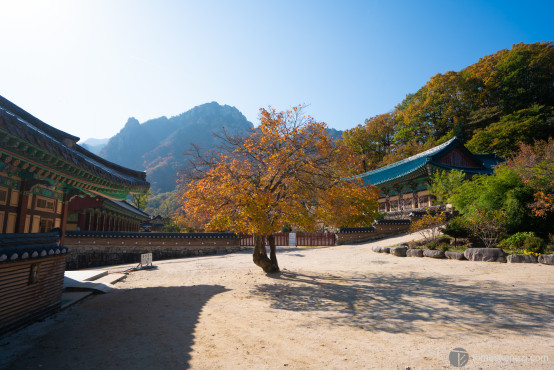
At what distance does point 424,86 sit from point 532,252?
149 ft

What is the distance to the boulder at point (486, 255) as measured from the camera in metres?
11.3

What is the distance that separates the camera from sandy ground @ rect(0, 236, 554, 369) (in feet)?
14.3

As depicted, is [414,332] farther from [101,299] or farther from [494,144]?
[494,144]

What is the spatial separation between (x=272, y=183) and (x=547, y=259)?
10378mm

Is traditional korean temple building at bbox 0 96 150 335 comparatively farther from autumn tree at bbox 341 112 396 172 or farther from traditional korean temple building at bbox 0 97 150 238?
autumn tree at bbox 341 112 396 172

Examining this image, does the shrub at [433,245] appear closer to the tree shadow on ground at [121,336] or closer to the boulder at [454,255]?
the boulder at [454,255]

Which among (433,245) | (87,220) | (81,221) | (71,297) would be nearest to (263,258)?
(71,297)

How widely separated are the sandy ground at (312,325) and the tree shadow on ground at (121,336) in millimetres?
20

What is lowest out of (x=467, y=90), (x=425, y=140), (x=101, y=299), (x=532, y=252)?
(x=101, y=299)

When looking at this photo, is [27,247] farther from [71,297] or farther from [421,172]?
[421,172]

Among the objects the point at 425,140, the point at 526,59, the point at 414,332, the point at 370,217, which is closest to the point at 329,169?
the point at 414,332

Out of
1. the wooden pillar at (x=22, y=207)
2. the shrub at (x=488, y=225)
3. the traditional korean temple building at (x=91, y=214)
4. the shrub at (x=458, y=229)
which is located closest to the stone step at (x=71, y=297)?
the wooden pillar at (x=22, y=207)

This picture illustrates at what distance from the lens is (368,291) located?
881cm

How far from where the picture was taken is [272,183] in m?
10.7
